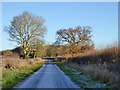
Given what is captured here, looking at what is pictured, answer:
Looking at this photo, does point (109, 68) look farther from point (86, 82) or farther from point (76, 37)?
point (76, 37)

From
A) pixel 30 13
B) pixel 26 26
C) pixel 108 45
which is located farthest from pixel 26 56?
pixel 108 45

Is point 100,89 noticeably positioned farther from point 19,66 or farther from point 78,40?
point 78,40

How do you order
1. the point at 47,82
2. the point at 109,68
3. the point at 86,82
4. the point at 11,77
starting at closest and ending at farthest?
the point at 86,82 < the point at 47,82 < the point at 11,77 < the point at 109,68

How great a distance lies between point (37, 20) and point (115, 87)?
30.0m

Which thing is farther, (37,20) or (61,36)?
(61,36)

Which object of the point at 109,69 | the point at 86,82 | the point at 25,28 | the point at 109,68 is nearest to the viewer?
the point at 86,82

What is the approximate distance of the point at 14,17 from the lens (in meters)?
35.9

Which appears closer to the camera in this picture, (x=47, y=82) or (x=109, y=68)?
(x=47, y=82)

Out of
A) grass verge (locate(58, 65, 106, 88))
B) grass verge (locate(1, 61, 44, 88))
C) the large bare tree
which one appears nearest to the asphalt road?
grass verge (locate(58, 65, 106, 88))

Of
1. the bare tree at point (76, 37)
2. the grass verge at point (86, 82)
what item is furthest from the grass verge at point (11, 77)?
the bare tree at point (76, 37)

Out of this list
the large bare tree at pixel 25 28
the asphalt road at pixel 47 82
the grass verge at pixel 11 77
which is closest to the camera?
the asphalt road at pixel 47 82

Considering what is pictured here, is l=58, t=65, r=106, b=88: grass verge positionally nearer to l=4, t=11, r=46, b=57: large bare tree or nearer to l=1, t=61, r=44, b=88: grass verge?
l=1, t=61, r=44, b=88: grass verge

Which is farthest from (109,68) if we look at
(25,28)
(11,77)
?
(25,28)

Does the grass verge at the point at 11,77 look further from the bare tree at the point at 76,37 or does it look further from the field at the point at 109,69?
the bare tree at the point at 76,37
